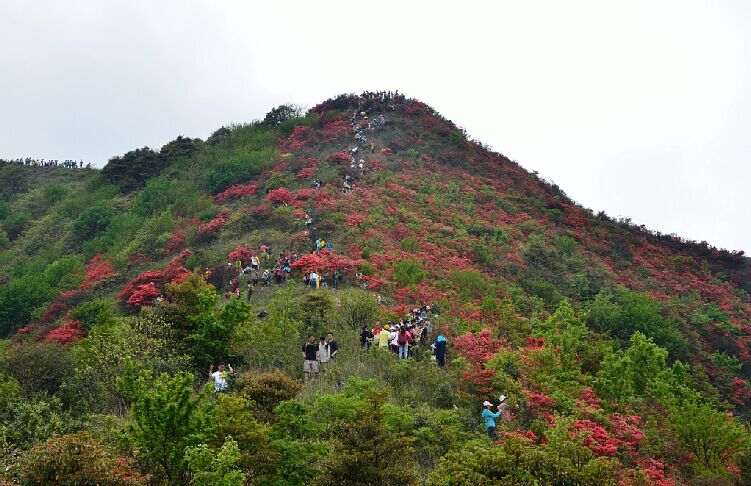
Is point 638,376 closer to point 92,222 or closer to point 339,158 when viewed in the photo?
point 339,158

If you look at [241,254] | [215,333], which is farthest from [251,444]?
[241,254]

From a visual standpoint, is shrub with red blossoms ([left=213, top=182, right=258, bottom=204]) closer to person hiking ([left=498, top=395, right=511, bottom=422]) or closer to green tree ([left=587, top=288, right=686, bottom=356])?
green tree ([left=587, top=288, right=686, bottom=356])

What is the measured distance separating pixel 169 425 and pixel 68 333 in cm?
1973

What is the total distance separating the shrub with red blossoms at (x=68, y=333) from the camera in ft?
87.9

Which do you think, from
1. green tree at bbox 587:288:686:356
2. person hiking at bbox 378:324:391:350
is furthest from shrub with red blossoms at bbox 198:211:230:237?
green tree at bbox 587:288:686:356

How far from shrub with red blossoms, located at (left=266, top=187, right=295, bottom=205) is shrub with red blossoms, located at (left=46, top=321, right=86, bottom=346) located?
15941mm

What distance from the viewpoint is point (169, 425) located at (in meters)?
10.6

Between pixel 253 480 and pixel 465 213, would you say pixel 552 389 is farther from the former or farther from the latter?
pixel 465 213

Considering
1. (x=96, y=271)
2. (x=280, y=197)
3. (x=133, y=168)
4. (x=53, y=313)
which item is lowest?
(x=53, y=313)

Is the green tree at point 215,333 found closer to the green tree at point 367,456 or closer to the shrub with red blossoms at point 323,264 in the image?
the shrub with red blossoms at point 323,264

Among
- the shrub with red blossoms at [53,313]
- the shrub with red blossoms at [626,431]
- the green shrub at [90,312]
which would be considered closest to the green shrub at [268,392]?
the shrub with red blossoms at [626,431]

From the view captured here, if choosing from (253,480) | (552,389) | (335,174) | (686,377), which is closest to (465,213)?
(335,174)

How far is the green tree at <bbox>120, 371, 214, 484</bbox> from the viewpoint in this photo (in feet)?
34.4

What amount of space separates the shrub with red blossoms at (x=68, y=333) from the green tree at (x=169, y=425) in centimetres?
1792
